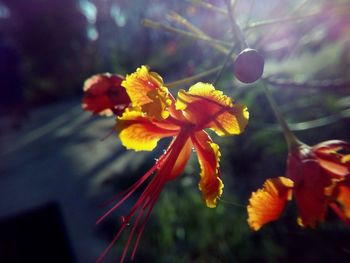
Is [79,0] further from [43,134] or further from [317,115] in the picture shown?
[317,115]

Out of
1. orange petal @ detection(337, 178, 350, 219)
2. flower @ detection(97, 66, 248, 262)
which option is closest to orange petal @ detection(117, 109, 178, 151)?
flower @ detection(97, 66, 248, 262)

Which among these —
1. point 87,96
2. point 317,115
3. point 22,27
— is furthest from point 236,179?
point 22,27

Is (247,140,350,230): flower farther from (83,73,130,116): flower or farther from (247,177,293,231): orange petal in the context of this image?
(83,73,130,116): flower

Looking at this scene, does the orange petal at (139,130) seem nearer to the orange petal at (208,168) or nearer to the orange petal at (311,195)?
the orange petal at (208,168)

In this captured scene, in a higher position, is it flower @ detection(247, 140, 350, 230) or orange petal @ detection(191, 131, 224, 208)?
orange petal @ detection(191, 131, 224, 208)

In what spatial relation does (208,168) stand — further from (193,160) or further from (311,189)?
(193,160)

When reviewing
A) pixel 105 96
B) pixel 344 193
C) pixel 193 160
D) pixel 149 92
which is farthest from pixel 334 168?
pixel 193 160

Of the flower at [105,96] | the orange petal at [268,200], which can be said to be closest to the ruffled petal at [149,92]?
the flower at [105,96]
